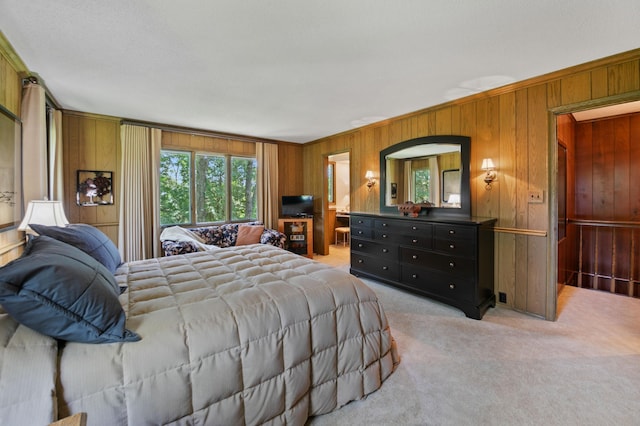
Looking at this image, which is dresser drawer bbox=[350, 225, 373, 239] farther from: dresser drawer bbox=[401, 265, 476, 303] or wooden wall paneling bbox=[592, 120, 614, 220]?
wooden wall paneling bbox=[592, 120, 614, 220]

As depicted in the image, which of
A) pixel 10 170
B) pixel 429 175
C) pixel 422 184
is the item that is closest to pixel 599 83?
pixel 429 175

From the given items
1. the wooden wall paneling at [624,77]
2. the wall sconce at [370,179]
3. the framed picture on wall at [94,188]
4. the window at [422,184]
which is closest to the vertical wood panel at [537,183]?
the wooden wall paneling at [624,77]

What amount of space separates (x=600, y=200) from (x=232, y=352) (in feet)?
18.5

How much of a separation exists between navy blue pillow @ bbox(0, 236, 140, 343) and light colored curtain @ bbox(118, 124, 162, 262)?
136 inches

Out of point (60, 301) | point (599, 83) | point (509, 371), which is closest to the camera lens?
point (60, 301)

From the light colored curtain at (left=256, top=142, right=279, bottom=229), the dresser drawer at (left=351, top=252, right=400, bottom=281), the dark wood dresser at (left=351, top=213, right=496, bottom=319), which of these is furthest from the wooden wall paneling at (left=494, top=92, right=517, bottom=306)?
the light colored curtain at (left=256, top=142, right=279, bottom=229)

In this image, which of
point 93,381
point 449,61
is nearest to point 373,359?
point 93,381

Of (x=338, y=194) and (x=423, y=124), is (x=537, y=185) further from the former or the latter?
(x=338, y=194)

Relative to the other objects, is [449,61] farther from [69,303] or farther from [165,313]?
[69,303]

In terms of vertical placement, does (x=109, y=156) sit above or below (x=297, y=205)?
above

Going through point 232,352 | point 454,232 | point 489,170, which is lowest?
point 232,352

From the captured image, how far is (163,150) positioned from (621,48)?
5.88 meters

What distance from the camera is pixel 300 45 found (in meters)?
2.24

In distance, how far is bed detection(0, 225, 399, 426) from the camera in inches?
40.5
